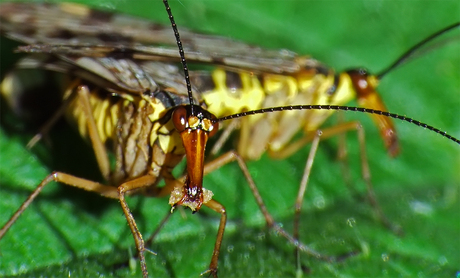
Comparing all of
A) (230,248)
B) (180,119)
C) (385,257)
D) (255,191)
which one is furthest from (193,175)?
(385,257)

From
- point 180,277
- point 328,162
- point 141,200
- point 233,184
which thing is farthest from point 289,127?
point 180,277

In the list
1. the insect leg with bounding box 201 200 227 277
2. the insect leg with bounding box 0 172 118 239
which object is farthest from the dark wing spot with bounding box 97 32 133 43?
the insect leg with bounding box 201 200 227 277

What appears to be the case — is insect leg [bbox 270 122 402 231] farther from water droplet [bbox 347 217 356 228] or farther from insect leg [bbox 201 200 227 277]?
insect leg [bbox 201 200 227 277]

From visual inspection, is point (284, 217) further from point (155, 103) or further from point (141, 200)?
point (155, 103)

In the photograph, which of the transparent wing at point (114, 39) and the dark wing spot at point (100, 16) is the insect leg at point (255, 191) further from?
the dark wing spot at point (100, 16)

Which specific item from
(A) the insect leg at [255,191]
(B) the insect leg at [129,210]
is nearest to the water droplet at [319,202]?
(A) the insect leg at [255,191]
